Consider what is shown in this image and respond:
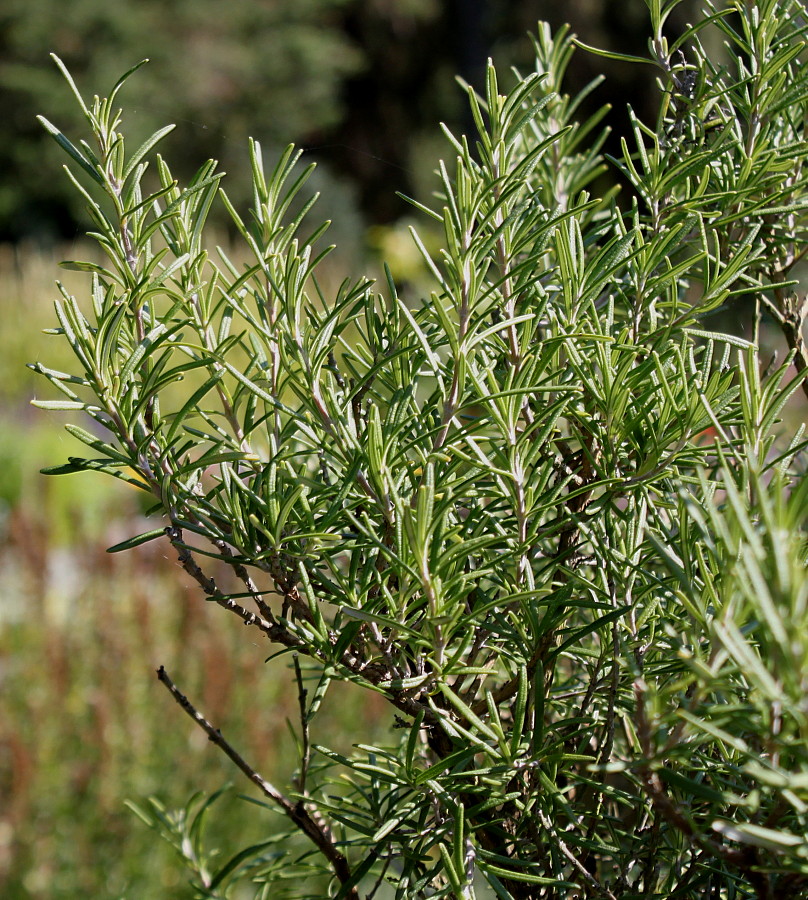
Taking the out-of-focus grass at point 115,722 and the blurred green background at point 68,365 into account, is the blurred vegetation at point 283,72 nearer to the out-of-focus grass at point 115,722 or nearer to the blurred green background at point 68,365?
the blurred green background at point 68,365

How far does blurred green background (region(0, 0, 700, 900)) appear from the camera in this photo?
6.23ft

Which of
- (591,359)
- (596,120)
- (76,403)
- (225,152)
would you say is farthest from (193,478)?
(225,152)

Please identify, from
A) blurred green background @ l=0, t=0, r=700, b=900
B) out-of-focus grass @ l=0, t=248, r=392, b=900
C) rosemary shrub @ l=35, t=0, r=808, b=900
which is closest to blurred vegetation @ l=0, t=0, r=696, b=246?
blurred green background @ l=0, t=0, r=700, b=900

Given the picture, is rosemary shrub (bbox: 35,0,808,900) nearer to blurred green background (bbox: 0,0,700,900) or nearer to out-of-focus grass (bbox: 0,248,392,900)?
blurred green background (bbox: 0,0,700,900)

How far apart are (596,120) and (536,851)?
0.39 metres

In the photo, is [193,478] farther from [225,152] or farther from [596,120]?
[225,152]

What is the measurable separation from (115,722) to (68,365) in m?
4.04

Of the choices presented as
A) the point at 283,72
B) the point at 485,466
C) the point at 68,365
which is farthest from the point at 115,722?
the point at 283,72

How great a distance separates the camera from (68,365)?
226 inches

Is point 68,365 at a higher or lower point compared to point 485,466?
higher

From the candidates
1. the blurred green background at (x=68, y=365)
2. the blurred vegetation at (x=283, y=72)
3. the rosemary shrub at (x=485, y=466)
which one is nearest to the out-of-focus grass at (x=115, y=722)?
the blurred green background at (x=68, y=365)

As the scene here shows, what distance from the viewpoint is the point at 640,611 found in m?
0.40

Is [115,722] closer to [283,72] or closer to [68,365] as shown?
[68,365]

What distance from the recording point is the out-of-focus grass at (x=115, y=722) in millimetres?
1813
